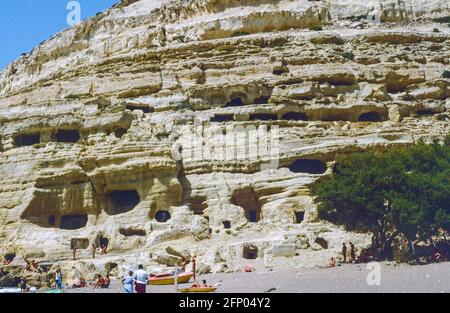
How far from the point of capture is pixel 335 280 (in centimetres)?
2142

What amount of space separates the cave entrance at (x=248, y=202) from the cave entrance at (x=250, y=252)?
19.9 feet

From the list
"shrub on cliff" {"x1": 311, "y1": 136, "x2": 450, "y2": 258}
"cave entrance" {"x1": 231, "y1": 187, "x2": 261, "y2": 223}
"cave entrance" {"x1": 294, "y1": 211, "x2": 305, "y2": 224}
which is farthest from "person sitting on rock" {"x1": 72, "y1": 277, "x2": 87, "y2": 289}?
"cave entrance" {"x1": 294, "y1": 211, "x2": 305, "y2": 224}

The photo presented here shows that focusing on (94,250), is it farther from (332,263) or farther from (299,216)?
(332,263)

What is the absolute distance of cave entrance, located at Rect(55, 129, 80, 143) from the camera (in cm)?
4172

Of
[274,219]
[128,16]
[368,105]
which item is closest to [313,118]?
[368,105]

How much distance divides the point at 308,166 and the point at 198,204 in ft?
24.0

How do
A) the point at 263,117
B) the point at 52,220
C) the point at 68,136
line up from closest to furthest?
1. the point at 52,220
2. the point at 68,136
3. the point at 263,117

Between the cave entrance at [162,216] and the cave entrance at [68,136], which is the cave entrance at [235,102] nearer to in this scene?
the cave entrance at [162,216]

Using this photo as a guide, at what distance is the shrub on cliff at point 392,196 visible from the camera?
26984 mm

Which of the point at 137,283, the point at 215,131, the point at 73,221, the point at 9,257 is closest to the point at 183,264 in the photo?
the point at 9,257

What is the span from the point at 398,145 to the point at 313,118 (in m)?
6.60

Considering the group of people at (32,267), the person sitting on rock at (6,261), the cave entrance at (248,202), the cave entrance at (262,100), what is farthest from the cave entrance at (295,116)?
the person sitting on rock at (6,261)

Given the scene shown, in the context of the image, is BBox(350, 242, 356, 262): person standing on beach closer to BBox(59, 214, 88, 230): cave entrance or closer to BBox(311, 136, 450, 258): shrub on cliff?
BBox(311, 136, 450, 258): shrub on cliff

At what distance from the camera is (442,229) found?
28125mm
